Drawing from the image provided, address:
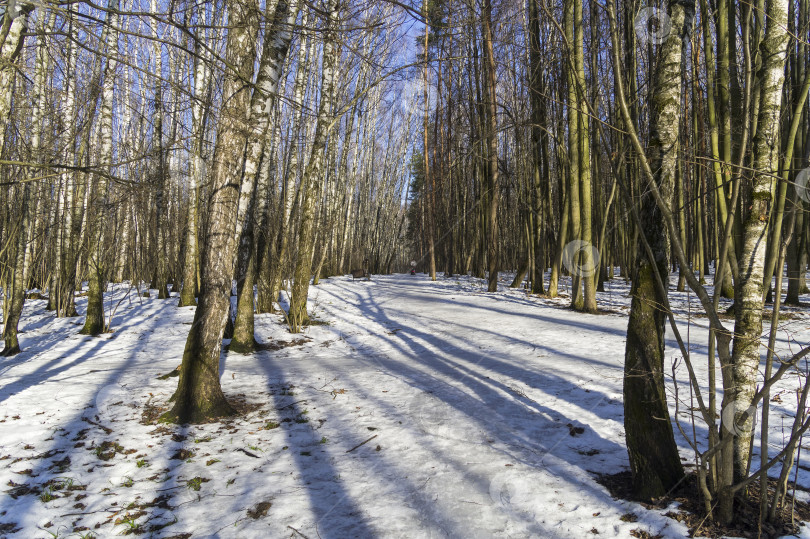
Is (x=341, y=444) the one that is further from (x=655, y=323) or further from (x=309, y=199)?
(x=309, y=199)

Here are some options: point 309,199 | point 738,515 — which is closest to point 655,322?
point 738,515

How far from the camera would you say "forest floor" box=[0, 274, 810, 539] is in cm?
265

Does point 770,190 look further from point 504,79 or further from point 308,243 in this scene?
point 504,79

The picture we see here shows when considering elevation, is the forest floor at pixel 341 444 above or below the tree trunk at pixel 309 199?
below

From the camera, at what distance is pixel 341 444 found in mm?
3783

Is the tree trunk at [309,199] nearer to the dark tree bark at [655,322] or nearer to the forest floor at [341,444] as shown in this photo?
the forest floor at [341,444]

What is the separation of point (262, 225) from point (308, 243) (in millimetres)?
1099

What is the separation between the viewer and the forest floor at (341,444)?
265 cm

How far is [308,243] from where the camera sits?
8648 millimetres
